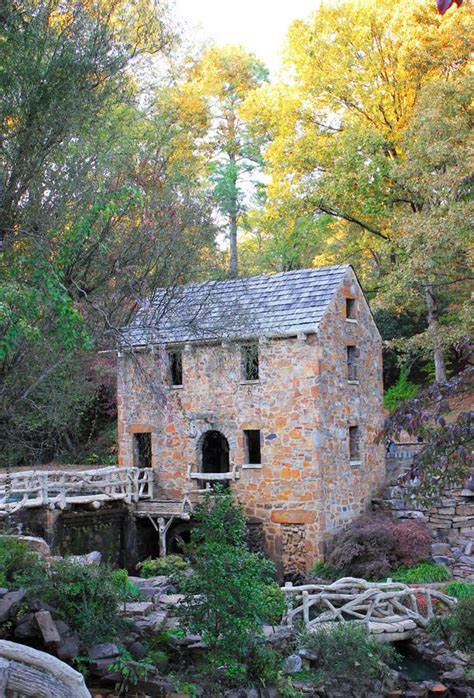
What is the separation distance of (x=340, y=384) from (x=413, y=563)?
4.52 m

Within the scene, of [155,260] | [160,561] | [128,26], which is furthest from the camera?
[160,561]

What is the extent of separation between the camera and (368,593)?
14016 mm

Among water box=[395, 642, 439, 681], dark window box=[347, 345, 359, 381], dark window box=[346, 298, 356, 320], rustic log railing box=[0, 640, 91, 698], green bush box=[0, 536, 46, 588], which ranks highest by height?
dark window box=[346, 298, 356, 320]

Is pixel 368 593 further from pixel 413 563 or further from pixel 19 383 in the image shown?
pixel 19 383

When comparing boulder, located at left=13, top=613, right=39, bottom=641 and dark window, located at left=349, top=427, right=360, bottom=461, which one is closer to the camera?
boulder, located at left=13, top=613, right=39, bottom=641

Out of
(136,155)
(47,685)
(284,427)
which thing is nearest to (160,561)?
(284,427)

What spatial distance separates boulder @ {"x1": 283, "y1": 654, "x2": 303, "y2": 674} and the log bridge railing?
4.32 ft

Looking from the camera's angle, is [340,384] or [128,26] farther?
[340,384]

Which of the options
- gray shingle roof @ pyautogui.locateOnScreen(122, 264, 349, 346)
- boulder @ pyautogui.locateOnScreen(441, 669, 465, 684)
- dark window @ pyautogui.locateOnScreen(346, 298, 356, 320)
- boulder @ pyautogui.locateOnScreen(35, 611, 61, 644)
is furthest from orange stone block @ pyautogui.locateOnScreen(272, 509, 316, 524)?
boulder @ pyautogui.locateOnScreen(35, 611, 61, 644)

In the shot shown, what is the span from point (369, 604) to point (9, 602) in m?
7.19

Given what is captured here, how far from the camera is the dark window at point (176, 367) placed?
811 inches

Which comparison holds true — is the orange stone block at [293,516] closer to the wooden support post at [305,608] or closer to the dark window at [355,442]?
the dark window at [355,442]

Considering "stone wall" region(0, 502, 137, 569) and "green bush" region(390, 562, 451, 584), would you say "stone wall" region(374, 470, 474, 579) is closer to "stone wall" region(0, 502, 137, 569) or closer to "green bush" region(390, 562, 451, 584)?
"green bush" region(390, 562, 451, 584)

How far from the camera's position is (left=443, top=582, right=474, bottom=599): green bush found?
610 inches
